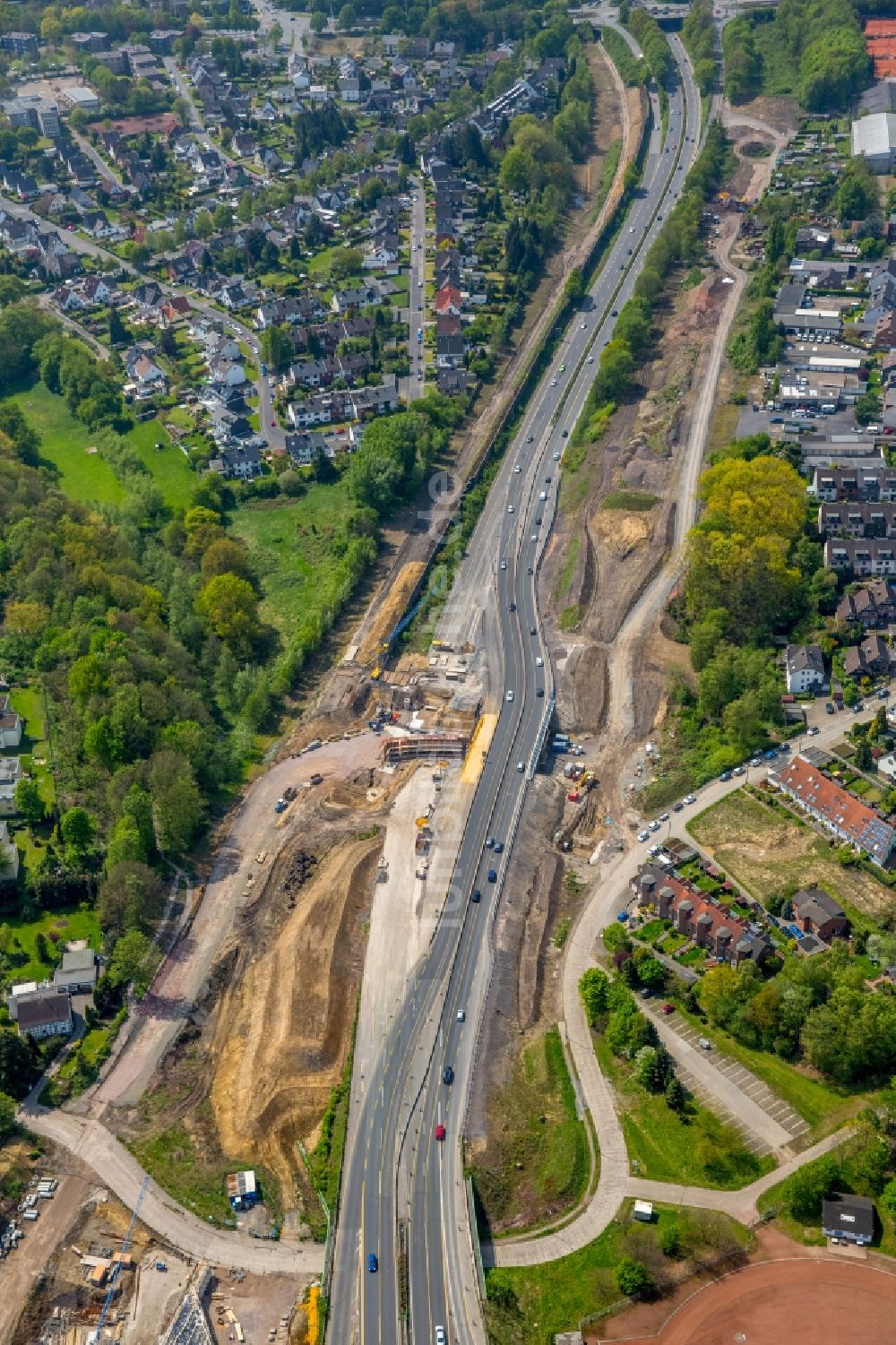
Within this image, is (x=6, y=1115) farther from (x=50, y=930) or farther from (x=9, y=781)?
(x=9, y=781)

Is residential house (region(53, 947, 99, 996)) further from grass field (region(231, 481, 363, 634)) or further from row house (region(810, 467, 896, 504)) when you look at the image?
row house (region(810, 467, 896, 504))

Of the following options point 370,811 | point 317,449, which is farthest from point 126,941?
point 317,449

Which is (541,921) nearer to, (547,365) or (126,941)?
(126,941)

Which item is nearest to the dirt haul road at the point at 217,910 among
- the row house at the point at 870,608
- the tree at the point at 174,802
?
the tree at the point at 174,802

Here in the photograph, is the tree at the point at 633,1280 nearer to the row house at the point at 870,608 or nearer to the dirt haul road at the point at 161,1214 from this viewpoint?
the dirt haul road at the point at 161,1214

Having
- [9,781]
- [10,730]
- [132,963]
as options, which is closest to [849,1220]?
[132,963]

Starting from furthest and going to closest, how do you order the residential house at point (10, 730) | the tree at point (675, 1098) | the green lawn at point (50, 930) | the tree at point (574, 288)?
the tree at point (574, 288)
the residential house at point (10, 730)
the green lawn at point (50, 930)
the tree at point (675, 1098)

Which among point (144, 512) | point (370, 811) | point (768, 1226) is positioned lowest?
point (768, 1226)
